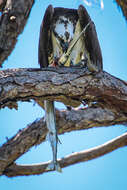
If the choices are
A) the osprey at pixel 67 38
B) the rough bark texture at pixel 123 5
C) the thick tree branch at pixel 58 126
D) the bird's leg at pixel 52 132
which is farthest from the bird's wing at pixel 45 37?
the rough bark texture at pixel 123 5

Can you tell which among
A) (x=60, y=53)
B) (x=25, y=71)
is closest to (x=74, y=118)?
(x=60, y=53)

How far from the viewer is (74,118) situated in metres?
4.91

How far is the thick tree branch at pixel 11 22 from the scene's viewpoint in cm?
372

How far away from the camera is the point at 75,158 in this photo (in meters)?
5.02

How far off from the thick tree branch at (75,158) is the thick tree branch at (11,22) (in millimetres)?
1851

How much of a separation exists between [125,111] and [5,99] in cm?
119

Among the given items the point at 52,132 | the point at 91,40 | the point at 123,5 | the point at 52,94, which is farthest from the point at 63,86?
the point at 91,40

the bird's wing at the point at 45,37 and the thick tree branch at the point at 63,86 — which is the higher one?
the bird's wing at the point at 45,37

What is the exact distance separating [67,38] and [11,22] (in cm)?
94

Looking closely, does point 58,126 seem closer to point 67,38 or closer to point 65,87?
point 67,38

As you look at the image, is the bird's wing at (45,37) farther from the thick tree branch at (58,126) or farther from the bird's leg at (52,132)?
the thick tree branch at (58,126)

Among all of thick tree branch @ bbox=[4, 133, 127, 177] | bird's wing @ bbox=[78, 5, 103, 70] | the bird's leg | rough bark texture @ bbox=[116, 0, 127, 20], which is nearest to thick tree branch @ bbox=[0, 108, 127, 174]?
thick tree branch @ bbox=[4, 133, 127, 177]

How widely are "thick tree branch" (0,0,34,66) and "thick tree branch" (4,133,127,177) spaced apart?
1.85m

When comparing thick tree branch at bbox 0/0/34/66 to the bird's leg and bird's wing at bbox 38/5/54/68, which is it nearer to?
bird's wing at bbox 38/5/54/68
